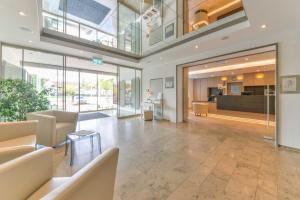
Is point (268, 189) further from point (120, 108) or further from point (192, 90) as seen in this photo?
point (192, 90)

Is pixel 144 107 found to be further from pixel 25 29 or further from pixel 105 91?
pixel 25 29

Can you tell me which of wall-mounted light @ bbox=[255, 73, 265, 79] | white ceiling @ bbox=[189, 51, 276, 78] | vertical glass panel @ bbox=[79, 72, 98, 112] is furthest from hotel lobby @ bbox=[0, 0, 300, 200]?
vertical glass panel @ bbox=[79, 72, 98, 112]

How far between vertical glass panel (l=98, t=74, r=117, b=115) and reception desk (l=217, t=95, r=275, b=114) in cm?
791

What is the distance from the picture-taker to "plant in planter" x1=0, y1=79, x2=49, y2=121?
11.5ft

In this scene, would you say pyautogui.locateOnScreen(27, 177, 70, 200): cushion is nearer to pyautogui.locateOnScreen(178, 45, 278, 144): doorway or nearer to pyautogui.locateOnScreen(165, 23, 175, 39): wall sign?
pyautogui.locateOnScreen(178, 45, 278, 144): doorway

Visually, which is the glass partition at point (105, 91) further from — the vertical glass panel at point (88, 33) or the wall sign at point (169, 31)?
the wall sign at point (169, 31)

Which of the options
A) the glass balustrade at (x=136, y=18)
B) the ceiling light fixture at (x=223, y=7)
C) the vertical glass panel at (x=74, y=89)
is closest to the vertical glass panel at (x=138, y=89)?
the glass balustrade at (x=136, y=18)

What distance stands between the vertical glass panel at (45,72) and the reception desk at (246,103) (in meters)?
9.82

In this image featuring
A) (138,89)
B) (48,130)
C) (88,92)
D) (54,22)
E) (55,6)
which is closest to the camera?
(48,130)

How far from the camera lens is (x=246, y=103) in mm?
8727

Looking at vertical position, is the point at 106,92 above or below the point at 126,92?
above

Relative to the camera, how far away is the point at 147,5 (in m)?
6.95

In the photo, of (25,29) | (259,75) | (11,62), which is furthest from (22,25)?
(259,75)

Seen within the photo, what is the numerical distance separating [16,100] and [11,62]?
2.02 meters
